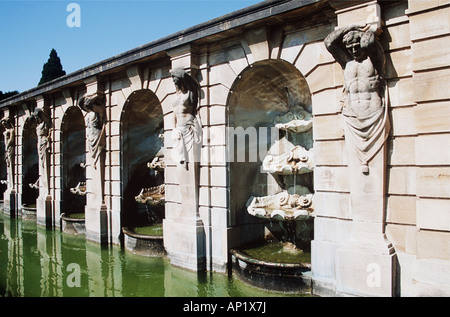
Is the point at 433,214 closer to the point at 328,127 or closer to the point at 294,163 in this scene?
the point at 328,127

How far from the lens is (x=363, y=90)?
586 centimetres

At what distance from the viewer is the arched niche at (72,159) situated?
46.9 feet

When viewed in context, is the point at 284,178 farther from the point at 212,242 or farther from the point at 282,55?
the point at 282,55

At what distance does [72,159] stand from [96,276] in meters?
7.85

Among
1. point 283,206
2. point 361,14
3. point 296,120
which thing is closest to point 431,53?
point 361,14

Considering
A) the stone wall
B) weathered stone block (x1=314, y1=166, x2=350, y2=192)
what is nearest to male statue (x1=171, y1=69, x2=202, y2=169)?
the stone wall

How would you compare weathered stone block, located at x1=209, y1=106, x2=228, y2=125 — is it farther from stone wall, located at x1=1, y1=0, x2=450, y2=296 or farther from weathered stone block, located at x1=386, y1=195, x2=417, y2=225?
weathered stone block, located at x1=386, y1=195, x2=417, y2=225

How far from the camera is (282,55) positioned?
7.30m

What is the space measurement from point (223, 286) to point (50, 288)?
3.60 metres

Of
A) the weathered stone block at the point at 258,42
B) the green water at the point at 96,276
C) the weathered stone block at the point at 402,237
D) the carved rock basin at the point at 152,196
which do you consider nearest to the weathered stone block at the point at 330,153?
the weathered stone block at the point at 402,237

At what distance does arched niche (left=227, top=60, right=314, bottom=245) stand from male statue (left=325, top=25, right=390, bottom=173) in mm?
1974

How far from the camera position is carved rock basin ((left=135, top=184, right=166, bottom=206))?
10867 millimetres

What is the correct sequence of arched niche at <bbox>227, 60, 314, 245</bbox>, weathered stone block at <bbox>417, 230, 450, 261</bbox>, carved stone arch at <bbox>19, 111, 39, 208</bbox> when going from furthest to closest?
carved stone arch at <bbox>19, 111, 39, 208</bbox>, arched niche at <bbox>227, 60, 314, 245</bbox>, weathered stone block at <bbox>417, 230, 450, 261</bbox>

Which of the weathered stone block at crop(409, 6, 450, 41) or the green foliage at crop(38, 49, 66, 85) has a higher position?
the green foliage at crop(38, 49, 66, 85)
